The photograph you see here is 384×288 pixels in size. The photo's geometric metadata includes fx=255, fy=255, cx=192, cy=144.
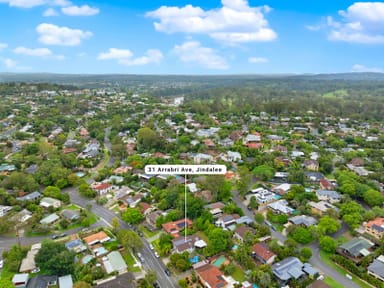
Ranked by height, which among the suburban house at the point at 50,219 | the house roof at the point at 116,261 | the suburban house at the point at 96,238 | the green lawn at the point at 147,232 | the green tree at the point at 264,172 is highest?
the green tree at the point at 264,172

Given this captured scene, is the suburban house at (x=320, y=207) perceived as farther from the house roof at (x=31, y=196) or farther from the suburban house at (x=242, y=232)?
the house roof at (x=31, y=196)

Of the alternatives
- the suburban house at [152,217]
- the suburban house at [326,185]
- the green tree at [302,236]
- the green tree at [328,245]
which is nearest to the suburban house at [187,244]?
the suburban house at [152,217]

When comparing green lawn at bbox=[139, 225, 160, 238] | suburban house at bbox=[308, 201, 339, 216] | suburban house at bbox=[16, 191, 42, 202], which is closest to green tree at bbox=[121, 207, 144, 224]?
green lawn at bbox=[139, 225, 160, 238]

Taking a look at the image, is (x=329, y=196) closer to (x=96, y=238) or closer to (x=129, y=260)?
(x=129, y=260)

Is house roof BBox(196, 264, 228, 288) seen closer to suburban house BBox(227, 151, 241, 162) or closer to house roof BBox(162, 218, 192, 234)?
house roof BBox(162, 218, 192, 234)

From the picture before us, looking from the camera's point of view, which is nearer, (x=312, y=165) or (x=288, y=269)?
(x=288, y=269)

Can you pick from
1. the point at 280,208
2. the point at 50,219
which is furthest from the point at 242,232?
the point at 50,219
